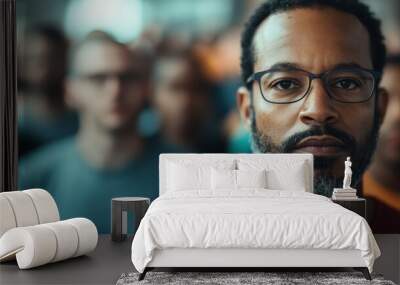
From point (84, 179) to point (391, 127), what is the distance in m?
3.56

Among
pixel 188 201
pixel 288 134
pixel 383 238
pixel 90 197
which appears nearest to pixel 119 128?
pixel 90 197

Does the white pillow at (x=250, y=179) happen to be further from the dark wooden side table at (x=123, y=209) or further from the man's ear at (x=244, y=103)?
the man's ear at (x=244, y=103)

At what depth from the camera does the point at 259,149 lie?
764 cm

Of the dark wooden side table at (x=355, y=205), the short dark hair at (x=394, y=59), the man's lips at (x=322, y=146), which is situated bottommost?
the dark wooden side table at (x=355, y=205)

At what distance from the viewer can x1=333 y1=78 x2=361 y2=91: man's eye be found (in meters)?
7.51

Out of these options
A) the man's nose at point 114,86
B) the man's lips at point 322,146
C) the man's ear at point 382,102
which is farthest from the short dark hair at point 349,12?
the man's nose at point 114,86

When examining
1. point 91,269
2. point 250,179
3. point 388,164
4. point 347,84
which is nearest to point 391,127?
point 388,164

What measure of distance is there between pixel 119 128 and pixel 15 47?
1489mm

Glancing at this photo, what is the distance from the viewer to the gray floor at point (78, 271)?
499 cm

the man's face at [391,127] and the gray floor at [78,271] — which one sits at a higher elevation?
the man's face at [391,127]

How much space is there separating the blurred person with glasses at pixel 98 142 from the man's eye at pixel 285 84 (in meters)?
1.48

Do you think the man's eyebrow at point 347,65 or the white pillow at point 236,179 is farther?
the man's eyebrow at point 347,65

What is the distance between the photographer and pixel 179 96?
301 inches

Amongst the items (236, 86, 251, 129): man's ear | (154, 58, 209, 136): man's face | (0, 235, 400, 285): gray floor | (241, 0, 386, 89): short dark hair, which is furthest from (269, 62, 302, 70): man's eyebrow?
(0, 235, 400, 285): gray floor
